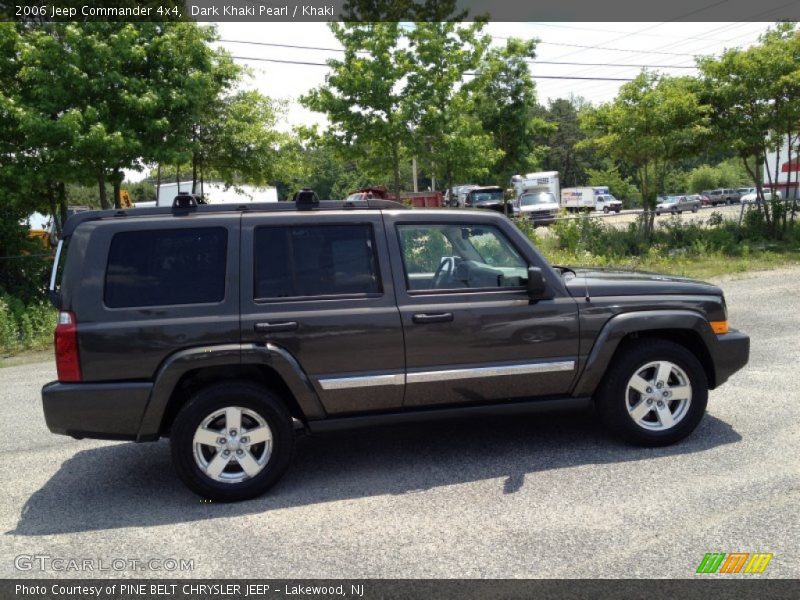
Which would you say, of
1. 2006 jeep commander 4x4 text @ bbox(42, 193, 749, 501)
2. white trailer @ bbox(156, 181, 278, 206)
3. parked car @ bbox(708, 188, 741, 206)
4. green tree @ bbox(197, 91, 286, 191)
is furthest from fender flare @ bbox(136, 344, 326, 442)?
parked car @ bbox(708, 188, 741, 206)

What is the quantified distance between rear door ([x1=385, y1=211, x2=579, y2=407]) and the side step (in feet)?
0.20

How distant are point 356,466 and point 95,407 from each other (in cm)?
184

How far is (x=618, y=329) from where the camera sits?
16.4 ft

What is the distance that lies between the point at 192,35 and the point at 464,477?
13143 mm

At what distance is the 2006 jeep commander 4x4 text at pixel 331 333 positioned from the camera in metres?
4.45

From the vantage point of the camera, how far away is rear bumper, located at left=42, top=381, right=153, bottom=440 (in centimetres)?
437

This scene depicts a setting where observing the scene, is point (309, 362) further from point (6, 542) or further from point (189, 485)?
point (6, 542)

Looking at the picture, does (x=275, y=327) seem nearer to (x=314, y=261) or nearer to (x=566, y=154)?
(x=314, y=261)

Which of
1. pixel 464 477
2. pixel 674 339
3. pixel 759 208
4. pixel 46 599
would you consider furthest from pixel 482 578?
pixel 759 208

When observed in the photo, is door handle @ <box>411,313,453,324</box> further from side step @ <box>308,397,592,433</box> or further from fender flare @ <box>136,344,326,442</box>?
fender flare @ <box>136,344,326,442</box>

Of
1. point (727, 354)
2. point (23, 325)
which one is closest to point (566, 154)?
point (23, 325)

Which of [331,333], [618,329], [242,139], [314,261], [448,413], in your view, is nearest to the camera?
[331,333]

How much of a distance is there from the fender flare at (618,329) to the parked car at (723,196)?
58885mm

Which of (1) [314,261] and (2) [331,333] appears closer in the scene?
(2) [331,333]
